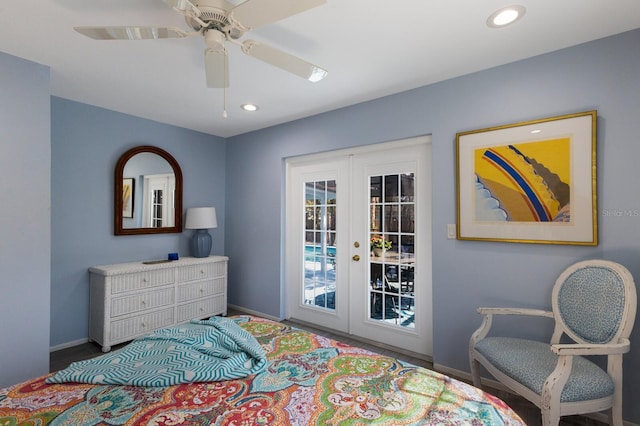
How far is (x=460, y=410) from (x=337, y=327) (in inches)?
95.1

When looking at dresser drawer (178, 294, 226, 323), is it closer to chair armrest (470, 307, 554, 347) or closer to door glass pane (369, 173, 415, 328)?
door glass pane (369, 173, 415, 328)

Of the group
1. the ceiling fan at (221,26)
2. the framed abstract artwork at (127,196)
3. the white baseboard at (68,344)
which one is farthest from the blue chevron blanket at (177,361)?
the framed abstract artwork at (127,196)

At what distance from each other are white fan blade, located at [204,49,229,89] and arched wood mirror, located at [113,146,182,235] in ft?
6.94

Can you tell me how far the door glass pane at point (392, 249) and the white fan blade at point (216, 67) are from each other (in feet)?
5.91

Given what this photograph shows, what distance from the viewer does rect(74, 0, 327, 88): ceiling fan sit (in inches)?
53.4

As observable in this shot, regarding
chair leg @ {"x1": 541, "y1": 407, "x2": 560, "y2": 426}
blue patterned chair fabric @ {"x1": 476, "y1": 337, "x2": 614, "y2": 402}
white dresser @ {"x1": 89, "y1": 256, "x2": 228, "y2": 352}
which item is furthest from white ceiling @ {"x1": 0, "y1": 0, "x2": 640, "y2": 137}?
chair leg @ {"x1": 541, "y1": 407, "x2": 560, "y2": 426}

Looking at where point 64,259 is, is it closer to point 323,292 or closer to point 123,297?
point 123,297

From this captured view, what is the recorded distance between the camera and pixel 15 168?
225cm

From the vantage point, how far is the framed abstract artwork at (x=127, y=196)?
11.4 ft

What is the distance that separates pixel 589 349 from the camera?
158cm

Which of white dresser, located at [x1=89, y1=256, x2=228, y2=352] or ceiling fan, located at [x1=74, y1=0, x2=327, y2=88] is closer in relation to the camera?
ceiling fan, located at [x1=74, y1=0, x2=327, y2=88]

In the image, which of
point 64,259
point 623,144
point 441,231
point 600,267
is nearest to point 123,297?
point 64,259

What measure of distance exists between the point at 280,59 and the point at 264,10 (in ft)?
1.21

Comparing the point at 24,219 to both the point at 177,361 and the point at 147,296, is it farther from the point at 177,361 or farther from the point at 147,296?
the point at 177,361
